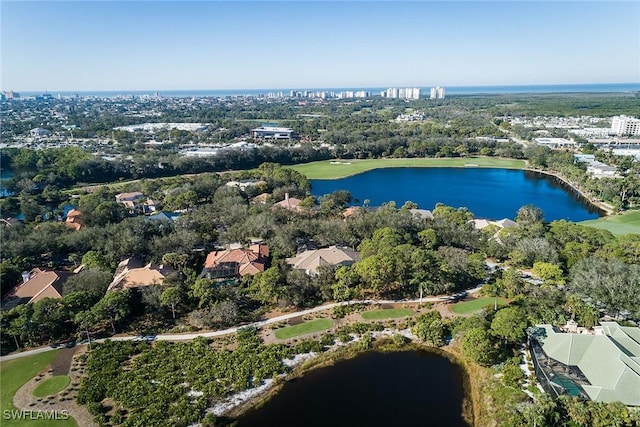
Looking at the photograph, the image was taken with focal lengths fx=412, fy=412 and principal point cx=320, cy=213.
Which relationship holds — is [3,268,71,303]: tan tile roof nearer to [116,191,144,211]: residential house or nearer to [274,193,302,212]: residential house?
[116,191,144,211]: residential house

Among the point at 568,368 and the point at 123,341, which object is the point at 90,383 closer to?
the point at 123,341

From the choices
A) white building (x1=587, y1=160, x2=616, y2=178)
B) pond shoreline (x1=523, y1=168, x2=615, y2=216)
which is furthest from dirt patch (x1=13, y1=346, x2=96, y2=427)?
white building (x1=587, y1=160, x2=616, y2=178)

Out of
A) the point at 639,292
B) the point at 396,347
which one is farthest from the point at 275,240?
the point at 639,292

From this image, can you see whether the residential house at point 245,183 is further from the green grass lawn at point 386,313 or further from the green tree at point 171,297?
the green grass lawn at point 386,313

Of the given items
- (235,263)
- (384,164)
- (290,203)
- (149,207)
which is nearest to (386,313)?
(235,263)

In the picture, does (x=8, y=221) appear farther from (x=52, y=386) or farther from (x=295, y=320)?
(x=295, y=320)

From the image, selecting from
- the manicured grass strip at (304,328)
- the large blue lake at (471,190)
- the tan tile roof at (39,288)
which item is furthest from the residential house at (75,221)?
the large blue lake at (471,190)
